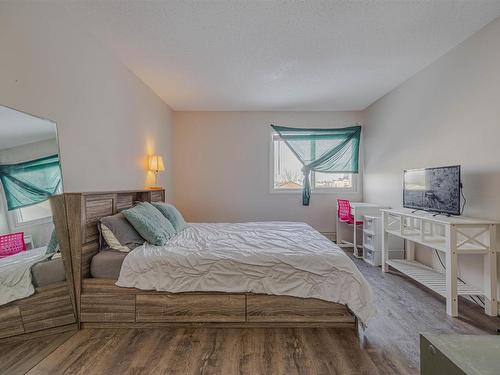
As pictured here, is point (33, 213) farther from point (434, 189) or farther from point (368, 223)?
point (368, 223)

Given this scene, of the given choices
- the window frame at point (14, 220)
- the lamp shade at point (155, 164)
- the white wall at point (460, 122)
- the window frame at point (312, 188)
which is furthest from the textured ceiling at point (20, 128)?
the white wall at point (460, 122)

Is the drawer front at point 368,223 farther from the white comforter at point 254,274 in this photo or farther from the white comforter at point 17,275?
the white comforter at point 17,275

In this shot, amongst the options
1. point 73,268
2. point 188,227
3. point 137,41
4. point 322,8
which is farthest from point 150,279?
point 322,8

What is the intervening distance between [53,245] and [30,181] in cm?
50

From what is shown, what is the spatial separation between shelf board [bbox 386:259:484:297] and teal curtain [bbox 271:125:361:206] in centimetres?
198

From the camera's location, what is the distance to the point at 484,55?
2.29 m

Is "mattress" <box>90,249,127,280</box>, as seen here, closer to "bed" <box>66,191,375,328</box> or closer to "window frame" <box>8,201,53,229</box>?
"bed" <box>66,191,375,328</box>

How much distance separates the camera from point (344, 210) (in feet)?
14.1

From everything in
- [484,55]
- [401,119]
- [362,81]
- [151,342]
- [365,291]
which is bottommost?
[151,342]

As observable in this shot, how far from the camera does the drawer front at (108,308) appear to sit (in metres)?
1.94

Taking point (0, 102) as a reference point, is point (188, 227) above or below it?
below

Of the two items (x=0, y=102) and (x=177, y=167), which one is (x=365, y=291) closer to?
(x=0, y=102)

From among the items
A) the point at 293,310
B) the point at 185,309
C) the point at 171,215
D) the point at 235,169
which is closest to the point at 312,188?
the point at 235,169

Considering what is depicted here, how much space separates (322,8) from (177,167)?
11.4ft
